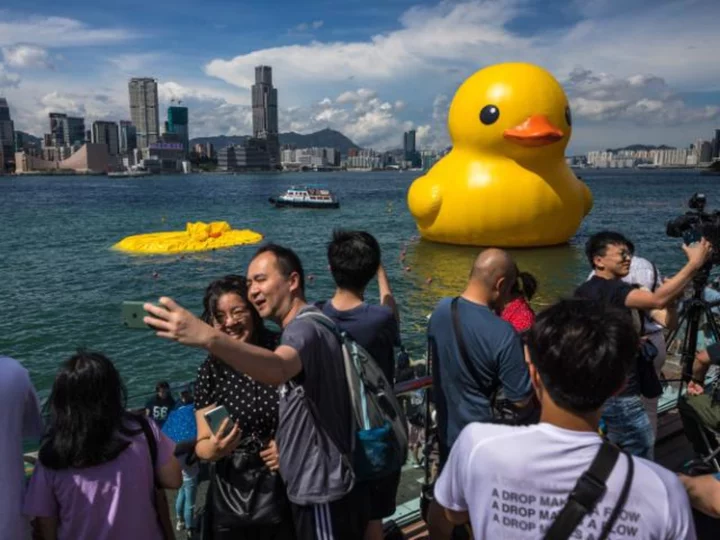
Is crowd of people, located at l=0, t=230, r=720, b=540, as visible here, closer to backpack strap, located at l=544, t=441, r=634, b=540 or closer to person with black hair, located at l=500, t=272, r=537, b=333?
backpack strap, located at l=544, t=441, r=634, b=540

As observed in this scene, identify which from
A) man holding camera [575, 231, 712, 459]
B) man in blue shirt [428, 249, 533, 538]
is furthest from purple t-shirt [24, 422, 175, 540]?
man holding camera [575, 231, 712, 459]

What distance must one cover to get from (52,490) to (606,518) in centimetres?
191

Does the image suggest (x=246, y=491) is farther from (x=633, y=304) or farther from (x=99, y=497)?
(x=633, y=304)

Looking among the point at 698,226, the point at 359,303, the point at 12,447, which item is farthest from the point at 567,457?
→ the point at 698,226

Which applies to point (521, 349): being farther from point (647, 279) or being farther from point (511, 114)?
point (511, 114)

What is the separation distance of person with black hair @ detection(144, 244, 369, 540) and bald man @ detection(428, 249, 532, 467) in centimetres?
63

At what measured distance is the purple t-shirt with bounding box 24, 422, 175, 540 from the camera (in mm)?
2100

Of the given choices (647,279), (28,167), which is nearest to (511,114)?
(647,279)

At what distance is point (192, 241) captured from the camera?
26.8 metres

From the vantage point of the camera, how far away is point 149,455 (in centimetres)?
220

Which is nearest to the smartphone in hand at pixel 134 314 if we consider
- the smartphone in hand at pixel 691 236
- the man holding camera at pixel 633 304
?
the man holding camera at pixel 633 304

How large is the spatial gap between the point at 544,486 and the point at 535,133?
55.1ft

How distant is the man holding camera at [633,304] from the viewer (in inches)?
123

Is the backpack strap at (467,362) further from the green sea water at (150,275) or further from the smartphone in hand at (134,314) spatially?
the green sea water at (150,275)
